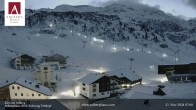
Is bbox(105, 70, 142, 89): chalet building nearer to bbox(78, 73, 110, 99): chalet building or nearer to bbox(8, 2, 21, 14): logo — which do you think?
bbox(78, 73, 110, 99): chalet building

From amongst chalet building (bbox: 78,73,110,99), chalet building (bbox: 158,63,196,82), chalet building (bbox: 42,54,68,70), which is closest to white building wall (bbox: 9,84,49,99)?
chalet building (bbox: 78,73,110,99)

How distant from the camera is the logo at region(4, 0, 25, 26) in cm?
3384

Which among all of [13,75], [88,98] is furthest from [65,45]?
[88,98]

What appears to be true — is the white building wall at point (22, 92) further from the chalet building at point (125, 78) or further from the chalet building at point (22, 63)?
the chalet building at point (22, 63)

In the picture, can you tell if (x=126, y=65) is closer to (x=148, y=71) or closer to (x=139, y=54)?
(x=148, y=71)

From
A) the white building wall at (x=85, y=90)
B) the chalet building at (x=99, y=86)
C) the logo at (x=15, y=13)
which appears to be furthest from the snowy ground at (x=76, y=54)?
the logo at (x=15, y=13)

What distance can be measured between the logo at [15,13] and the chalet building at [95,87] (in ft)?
75.9

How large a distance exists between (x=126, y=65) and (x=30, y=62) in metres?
32.9

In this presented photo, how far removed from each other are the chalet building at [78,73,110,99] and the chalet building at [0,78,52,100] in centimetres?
814

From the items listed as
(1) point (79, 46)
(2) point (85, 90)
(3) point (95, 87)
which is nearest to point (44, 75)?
(2) point (85, 90)

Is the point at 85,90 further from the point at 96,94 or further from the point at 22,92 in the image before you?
the point at 22,92

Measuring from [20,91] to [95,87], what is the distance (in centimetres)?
1352

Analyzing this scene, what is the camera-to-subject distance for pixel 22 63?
80.3 metres

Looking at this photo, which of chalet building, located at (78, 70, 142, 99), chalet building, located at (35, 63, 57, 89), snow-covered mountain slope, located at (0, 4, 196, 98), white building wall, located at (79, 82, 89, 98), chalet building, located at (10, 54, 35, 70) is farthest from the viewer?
chalet building, located at (10, 54, 35, 70)
